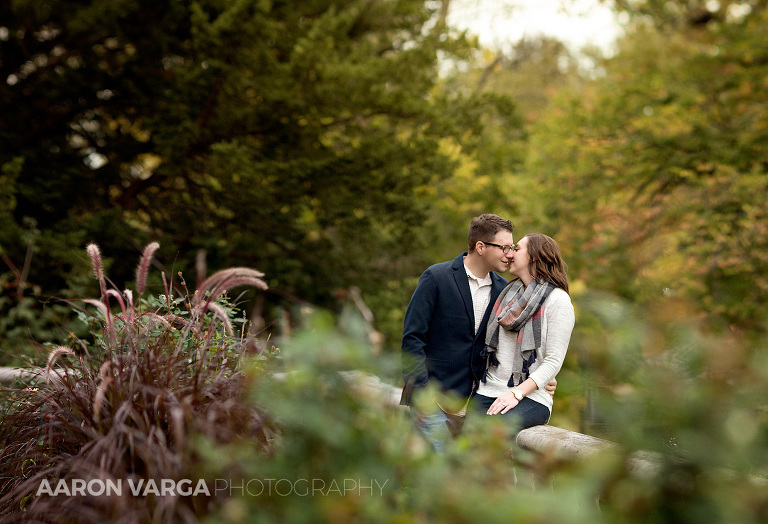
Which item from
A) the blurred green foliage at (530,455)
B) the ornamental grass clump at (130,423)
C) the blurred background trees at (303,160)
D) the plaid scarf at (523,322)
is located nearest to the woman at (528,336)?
the plaid scarf at (523,322)

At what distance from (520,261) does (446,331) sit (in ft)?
1.86

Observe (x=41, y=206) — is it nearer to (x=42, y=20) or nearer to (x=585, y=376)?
(x=42, y=20)

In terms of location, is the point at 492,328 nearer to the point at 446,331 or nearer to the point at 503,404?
the point at 446,331

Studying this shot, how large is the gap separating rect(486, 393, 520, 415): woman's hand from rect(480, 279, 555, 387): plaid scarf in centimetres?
13

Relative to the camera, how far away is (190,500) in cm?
212

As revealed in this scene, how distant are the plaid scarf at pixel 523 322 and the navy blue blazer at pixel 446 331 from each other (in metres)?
0.14

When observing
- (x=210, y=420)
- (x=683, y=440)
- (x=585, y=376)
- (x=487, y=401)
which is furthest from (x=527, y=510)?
(x=487, y=401)

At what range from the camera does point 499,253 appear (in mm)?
3715

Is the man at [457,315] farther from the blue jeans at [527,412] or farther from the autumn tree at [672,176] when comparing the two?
the autumn tree at [672,176]

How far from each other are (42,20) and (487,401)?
8.31m

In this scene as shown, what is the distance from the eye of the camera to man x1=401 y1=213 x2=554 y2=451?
367 centimetres

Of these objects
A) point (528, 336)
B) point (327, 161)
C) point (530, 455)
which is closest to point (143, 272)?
point (528, 336)

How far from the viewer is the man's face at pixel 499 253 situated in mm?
3703

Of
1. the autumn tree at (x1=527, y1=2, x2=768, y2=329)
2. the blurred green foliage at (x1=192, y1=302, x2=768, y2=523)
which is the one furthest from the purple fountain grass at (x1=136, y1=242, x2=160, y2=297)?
the autumn tree at (x1=527, y1=2, x2=768, y2=329)
